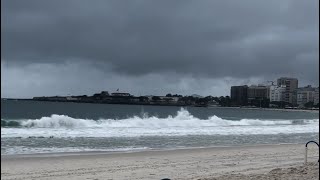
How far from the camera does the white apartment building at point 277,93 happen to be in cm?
17088

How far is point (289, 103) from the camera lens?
173 m

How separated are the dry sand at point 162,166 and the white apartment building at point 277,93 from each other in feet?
508

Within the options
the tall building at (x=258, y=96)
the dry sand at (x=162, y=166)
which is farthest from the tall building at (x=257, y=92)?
the dry sand at (x=162, y=166)

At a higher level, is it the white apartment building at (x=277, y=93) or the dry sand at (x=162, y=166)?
the white apartment building at (x=277, y=93)

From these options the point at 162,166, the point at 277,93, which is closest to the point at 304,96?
the point at 277,93

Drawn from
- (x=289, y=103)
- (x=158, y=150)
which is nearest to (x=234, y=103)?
(x=289, y=103)

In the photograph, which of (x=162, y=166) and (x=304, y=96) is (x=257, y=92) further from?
(x=162, y=166)

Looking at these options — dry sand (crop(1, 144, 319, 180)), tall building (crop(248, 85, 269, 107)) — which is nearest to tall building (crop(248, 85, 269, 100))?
tall building (crop(248, 85, 269, 107))

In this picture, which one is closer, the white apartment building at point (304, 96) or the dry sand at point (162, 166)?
the dry sand at point (162, 166)

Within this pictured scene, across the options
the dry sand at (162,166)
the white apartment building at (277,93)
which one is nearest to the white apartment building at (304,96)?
the white apartment building at (277,93)

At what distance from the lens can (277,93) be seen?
583 feet

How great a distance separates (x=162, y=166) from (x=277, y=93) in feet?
553

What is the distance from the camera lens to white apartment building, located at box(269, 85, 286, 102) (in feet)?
561

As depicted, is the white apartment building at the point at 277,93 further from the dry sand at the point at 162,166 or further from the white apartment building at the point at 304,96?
the dry sand at the point at 162,166
